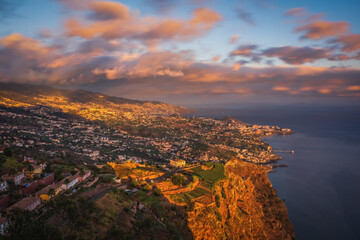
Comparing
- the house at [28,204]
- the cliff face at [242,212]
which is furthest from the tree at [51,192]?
the cliff face at [242,212]

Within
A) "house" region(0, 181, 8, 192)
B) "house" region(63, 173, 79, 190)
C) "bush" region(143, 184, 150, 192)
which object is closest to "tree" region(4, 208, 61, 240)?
"house" region(0, 181, 8, 192)

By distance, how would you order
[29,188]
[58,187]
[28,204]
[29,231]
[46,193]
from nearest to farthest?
1. [29,231]
2. [28,204]
3. [46,193]
4. [29,188]
5. [58,187]

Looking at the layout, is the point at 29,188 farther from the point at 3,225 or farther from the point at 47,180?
the point at 3,225

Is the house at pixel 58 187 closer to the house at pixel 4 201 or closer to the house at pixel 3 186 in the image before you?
the house at pixel 4 201

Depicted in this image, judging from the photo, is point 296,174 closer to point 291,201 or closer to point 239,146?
point 291,201

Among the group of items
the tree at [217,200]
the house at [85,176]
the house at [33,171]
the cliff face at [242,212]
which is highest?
the house at [33,171]

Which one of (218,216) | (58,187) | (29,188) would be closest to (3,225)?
(29,188)

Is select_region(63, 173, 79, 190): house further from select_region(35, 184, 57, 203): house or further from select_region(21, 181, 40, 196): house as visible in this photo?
select_region(21, 181, 40, 196): house
